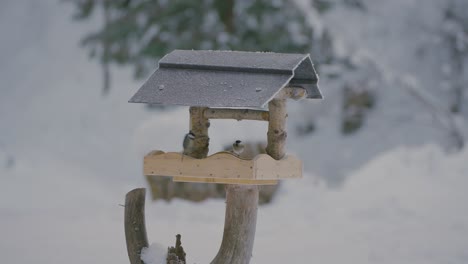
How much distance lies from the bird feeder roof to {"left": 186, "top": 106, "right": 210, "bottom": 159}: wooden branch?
0.27 m

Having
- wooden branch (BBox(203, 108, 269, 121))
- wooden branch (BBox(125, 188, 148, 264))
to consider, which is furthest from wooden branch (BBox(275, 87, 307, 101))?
wooden branch (BBox(125, 188, 148, 264))

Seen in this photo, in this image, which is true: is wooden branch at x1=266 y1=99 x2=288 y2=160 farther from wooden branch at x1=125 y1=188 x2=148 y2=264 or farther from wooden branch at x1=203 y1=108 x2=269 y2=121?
wooden branch at x1=125 y1=188 x2=148 y2=264

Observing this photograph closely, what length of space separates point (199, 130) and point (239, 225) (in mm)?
611

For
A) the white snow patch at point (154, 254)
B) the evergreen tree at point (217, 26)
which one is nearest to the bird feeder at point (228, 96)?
the white snow patch at point (154, 254)

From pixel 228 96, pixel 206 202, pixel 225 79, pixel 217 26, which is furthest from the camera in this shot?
pixel 217 26

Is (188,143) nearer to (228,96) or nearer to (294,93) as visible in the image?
(228,96)

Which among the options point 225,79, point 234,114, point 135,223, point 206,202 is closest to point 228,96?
point 225,79

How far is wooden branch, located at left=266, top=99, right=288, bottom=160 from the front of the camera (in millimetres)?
4723

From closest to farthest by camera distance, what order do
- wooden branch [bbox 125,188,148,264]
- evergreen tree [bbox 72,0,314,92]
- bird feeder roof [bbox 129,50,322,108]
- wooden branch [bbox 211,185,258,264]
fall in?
bird feeder roof [bbox 129,50,322,108]
wooden branch [bbox 211,185,258,264]
wooden branch [bbox 125,188,148,264]
evergreen tree [bbox 72,0,314,92]

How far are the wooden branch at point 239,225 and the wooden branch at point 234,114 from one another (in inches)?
16.3

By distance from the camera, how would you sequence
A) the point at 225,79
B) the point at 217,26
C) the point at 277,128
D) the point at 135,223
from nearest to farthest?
the point at 225,79
the point at 277,128
the point at 135,223
the point at 217,26

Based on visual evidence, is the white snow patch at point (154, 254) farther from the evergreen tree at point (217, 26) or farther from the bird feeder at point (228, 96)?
the evergreen tree at point (217, 26)

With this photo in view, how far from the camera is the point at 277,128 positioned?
4.71m

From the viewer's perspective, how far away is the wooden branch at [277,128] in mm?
4723
